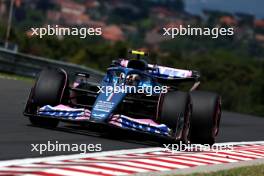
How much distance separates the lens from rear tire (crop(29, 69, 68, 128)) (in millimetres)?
12492

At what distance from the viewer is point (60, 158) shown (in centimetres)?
914

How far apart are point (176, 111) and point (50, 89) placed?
2251mm

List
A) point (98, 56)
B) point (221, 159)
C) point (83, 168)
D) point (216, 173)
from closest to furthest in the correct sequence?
point (83, 168)
point (216, 173)
point (221, 159)
point (98, 56)

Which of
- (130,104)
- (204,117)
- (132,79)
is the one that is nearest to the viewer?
(130,104)

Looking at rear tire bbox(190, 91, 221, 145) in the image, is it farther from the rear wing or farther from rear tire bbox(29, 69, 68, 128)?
rear tire bbox(29, 69, 68, 128)

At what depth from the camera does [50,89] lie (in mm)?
12562

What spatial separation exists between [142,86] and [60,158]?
383 cm

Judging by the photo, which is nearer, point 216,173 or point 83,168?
point 83,168

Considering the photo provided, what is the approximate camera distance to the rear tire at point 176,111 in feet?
38.4

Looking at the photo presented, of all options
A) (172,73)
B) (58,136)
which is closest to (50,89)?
(58,136)

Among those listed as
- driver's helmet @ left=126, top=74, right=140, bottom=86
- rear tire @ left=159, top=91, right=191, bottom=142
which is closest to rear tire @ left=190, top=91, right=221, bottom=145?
rear tire @ left=159, top=91, right=191, bottom=142

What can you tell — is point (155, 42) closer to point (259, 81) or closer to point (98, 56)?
point (98, 56)

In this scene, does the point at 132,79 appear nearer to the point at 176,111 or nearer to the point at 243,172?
the point at 176,111

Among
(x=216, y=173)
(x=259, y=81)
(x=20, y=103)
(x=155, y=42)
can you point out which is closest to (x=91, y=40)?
(x=155, y=42)
